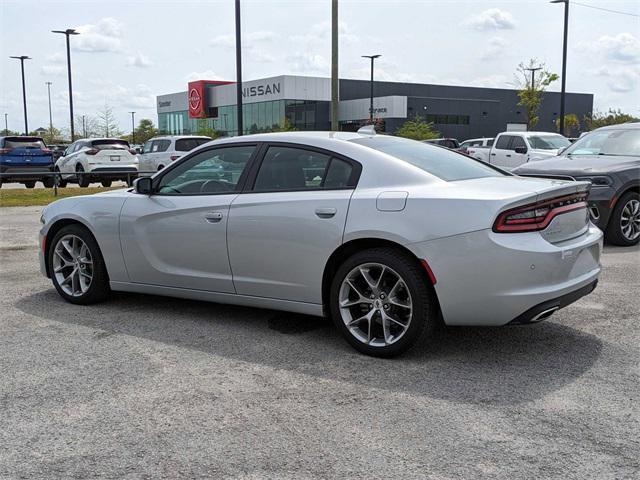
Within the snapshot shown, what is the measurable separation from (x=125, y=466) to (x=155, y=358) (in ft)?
5.16

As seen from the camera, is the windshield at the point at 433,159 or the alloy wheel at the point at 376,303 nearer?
the alloy wheel at the point at 376,303

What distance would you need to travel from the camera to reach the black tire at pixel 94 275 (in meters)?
6.00

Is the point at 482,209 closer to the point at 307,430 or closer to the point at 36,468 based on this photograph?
the point at 307,430

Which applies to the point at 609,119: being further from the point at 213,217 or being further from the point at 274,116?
the point at 213,217

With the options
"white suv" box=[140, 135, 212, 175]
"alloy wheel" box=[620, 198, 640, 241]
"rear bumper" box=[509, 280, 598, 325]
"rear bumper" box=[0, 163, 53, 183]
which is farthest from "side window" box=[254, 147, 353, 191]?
"rear bumper" box=[0, 163, 53, 183]

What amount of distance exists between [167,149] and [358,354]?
1831 centimetres

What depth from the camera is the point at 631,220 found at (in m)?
9.48

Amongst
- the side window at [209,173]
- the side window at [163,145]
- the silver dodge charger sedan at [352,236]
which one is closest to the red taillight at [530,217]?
the silver dodge charger sedan at [352,236]

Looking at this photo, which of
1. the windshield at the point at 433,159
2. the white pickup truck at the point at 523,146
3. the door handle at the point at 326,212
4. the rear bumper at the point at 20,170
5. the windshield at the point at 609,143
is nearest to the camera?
the door handle at the point at 326,212

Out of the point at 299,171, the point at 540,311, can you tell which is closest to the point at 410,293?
the point at 540,311

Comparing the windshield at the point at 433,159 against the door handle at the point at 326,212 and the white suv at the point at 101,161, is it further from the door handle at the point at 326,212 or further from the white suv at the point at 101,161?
the white suv at the point at 101,161

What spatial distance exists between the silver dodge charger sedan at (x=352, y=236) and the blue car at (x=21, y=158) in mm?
16811

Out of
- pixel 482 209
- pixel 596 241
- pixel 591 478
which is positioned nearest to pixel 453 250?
pixel 482 209

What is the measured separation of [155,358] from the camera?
15.2 feet
